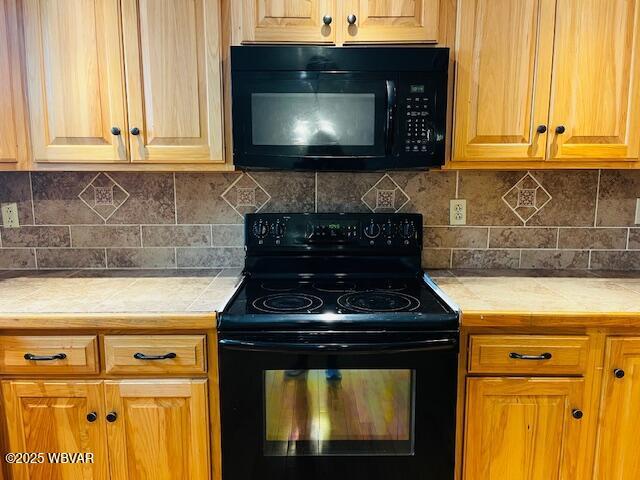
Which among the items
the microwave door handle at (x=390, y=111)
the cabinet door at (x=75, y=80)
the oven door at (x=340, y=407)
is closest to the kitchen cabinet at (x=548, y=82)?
the microwave door handle at (x=390, y=111)

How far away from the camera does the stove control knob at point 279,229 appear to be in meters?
1.85

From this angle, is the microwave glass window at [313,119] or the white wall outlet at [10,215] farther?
the white wall outlet at [10,215]

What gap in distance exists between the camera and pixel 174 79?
1559 mm

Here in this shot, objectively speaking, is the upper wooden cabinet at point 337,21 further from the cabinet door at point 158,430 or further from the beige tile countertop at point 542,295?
the cabinet door at point 158,430

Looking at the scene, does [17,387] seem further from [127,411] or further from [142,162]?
[142,162]

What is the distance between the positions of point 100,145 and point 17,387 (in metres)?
0.85

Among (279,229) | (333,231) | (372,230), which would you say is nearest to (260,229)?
A: (279,229)

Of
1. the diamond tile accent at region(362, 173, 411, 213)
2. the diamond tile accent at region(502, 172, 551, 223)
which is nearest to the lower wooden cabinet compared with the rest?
the diamond tile accent at region(362, 173, 411, 213)

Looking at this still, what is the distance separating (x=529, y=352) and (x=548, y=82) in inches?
36.6

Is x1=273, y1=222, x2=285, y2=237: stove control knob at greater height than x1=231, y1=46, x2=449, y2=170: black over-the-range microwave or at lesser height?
lesser

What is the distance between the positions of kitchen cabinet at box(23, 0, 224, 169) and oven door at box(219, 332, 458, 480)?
766 mm

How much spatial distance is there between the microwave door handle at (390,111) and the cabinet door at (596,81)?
1.85ft

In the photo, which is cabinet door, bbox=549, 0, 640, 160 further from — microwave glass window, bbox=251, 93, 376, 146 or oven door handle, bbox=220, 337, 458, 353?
oven door handle, bbox=220, 337, 458, 353

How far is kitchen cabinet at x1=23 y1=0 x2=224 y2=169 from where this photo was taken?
153 centimetres
